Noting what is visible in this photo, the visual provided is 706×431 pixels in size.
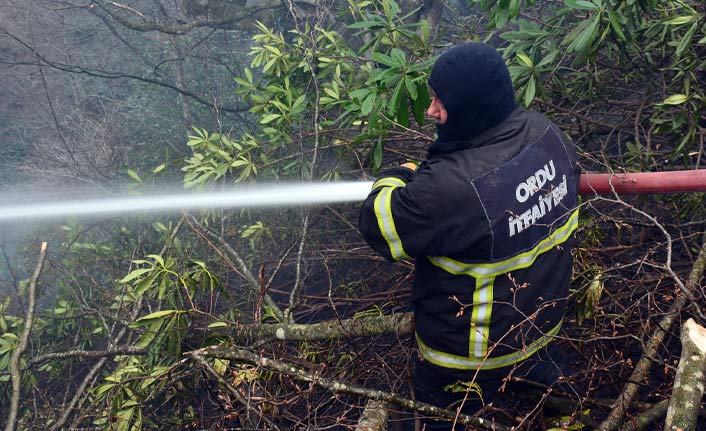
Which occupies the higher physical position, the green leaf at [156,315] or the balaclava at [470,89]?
the balaclava at [470,89]

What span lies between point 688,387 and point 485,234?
2.31 ft

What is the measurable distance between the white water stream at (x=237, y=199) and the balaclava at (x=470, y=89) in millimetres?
926

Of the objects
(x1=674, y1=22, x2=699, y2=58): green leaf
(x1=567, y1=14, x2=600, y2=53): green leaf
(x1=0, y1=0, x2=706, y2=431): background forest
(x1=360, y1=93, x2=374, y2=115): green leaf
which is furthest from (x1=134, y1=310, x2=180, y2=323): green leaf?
(x1=674, y1=22, x2=699, y2=58): green leaf

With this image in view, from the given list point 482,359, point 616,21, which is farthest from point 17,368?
point 616,21

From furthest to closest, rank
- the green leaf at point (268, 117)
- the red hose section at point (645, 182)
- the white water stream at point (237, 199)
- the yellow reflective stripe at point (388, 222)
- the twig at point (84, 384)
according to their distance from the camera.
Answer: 1. the green leaf at point (268, 117)
2. the white water stream at point (237, 199)
3. the twig at point (84, 384)
4. the red hose section at point (645, 182)
5. the yellow reflective stripe at point (388, 222)

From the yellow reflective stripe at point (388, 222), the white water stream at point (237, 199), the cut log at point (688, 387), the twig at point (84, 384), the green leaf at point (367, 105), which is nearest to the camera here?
the cut log at point (688, 387)

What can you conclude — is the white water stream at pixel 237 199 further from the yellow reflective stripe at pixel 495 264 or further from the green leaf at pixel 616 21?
the green leaf at pixel 616 21

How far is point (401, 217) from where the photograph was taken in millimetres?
1891

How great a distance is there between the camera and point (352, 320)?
2518 mm

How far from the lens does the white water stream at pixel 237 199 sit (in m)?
3.24

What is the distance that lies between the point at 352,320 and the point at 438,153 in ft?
2.91

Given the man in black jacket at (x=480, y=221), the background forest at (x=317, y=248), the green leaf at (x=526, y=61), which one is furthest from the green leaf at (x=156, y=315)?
the green leaf at (x=526, y=61)

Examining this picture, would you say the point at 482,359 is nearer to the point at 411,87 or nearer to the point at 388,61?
the point at 411,87

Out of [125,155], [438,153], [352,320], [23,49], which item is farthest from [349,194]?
[23,49]
